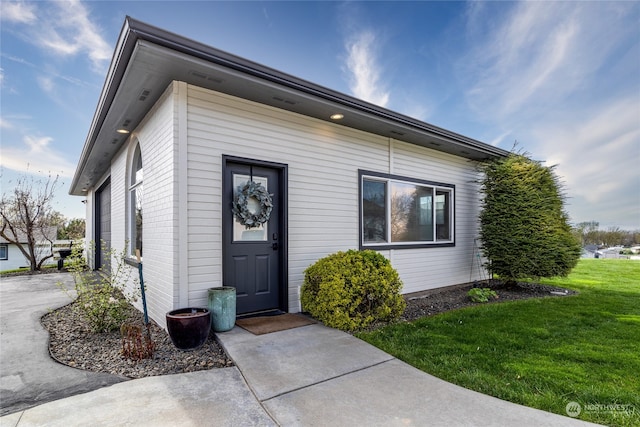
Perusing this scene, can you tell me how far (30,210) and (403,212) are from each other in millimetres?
13928

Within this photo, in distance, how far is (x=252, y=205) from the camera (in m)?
4.27

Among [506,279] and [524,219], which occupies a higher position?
[524,219]

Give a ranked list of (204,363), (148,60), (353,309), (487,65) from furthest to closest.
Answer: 1. (487,65)
2. (353,309)
3. (148,60)
4. (204,363)

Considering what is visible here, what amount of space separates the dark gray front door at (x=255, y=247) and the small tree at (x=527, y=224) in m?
4.95

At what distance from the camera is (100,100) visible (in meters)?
4.35

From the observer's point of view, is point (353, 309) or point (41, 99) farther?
point (41, 99)

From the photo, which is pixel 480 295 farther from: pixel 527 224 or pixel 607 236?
pixel 607 236

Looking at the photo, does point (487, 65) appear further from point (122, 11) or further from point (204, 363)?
point (204, 363)

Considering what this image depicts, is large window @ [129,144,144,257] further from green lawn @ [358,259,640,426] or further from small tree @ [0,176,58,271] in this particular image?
small tree @ [0,176,58,271]

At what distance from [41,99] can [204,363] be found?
1021cm

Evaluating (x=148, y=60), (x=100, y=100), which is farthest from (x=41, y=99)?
(x=148, y=60)

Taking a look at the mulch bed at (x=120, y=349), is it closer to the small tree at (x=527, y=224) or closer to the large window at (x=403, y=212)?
the large window at (x=403, y=212)

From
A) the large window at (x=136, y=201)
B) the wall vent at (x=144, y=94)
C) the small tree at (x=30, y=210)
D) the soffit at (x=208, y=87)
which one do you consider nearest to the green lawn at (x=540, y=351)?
the soffit at (x=208, y=87)

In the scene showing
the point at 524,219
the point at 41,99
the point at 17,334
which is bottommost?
the point at 17,334
